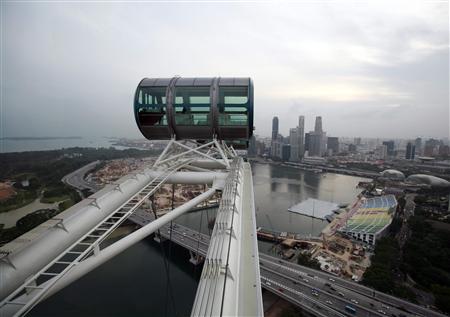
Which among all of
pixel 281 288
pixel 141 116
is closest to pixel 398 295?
pixel 281 288

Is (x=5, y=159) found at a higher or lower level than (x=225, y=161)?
lower

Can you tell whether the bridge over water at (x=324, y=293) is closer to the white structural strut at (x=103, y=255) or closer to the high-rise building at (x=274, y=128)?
the white structural strut at (x=103, y=255)

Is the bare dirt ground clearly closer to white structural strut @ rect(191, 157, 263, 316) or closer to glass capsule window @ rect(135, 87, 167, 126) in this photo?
glass capsule window @ rect(135, 87, 167, 126)

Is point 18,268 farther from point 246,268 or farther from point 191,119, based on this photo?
point 191,119

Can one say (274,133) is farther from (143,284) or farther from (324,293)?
(143,284)

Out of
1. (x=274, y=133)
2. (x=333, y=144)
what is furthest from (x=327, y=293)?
(x=333, y=144)

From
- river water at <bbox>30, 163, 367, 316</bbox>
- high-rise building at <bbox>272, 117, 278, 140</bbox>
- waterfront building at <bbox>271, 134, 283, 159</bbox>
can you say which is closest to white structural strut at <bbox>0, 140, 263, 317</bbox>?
river water at <bbox>30, 163, 367, 316</bbox>
